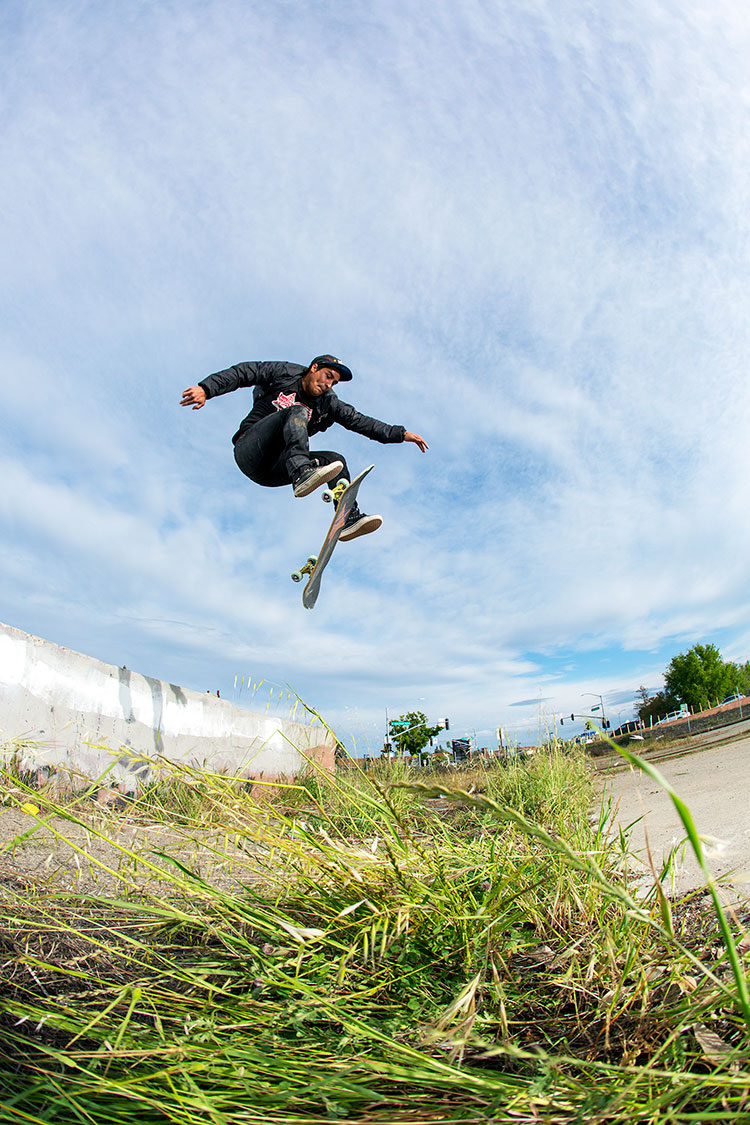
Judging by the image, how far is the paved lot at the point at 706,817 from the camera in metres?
1.91

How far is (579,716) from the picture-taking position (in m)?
1.50

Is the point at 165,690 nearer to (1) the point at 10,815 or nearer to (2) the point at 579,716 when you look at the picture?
(1) the point at 10,815

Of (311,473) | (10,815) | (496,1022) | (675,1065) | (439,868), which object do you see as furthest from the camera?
(311,473)

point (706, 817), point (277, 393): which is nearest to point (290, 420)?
point (277, 393)

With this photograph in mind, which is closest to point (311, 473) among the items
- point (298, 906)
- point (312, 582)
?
point (312, 582)

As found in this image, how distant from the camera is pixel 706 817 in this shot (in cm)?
311

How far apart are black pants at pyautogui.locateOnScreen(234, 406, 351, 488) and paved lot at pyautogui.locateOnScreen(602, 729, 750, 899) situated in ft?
9.20

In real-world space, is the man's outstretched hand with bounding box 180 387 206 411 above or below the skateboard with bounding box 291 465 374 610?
above

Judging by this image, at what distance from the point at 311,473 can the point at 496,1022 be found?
11.6 ft

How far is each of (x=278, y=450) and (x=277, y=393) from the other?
52cm

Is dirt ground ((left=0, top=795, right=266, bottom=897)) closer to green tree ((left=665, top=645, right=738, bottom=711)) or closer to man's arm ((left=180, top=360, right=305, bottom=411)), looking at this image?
man's arm ((left=180, top=360, right=305, bottom=411))

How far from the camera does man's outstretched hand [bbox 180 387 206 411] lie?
4352mm


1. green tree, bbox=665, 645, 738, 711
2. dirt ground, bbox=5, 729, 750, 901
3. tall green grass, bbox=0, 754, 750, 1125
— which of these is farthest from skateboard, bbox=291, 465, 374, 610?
green tree, bbox=665, 645, 738, 711

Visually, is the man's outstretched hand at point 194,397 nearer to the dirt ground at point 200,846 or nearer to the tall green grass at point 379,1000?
the dirt ground at point 200,846
